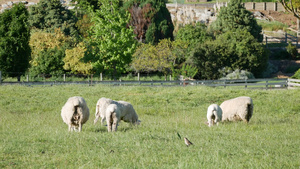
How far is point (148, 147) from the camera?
37.6 ft

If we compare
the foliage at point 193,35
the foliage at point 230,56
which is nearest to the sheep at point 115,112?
the foliage at point 230,56

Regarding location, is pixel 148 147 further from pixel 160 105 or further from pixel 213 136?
pixel 160 105

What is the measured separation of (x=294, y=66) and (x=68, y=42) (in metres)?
30.9

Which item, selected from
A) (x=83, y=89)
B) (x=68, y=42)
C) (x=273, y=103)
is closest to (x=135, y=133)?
(x=273, y=103)

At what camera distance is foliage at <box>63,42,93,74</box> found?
5272cm

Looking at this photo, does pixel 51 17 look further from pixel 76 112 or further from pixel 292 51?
pixel 76 112

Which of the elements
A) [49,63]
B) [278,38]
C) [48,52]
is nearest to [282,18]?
[278,38]

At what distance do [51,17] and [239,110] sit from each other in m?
55.7

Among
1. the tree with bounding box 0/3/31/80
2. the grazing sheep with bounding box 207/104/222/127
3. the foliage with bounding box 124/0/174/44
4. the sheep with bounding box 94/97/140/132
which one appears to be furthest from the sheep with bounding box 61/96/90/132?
the foliage with bounding box 124/0/174/44

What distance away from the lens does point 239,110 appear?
59.6 ft

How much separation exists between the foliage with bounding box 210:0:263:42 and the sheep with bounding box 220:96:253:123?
4598 centimetres

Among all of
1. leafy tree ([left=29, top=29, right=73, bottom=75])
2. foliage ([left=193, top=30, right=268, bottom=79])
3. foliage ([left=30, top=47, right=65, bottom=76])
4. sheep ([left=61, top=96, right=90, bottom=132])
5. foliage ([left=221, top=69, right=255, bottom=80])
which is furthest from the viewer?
leafy tree ([left=29, top=29, right=73, bottom=75])

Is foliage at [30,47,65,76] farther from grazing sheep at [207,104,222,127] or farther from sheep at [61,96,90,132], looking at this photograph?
sheep at [61,96,90,132]

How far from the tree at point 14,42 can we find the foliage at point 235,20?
28.7m
